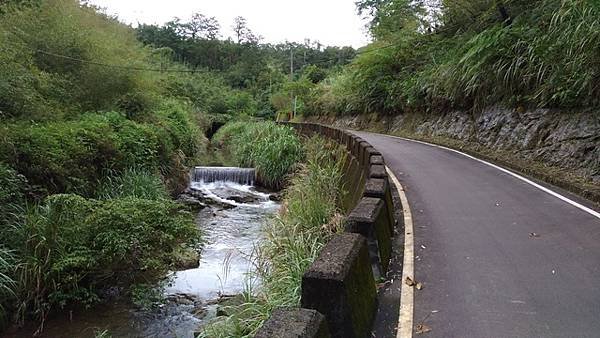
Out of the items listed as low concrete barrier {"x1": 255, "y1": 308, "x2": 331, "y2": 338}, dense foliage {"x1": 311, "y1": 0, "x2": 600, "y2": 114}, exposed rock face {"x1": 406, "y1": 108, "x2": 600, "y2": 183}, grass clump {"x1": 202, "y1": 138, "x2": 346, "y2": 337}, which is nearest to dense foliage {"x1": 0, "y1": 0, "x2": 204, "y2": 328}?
grass clump {"x1": 202, "y1": 138, "x2": 346, "y2": 337}

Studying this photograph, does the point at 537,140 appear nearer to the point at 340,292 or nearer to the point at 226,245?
the point at 226,245

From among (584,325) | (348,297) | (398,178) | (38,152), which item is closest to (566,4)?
(398,178)

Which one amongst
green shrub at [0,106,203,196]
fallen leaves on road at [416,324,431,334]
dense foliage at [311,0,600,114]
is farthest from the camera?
dense foliage at [311,0,600,114]

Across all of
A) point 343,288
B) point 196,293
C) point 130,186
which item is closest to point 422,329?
point 343,288

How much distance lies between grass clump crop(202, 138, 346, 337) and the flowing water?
2.04 feet

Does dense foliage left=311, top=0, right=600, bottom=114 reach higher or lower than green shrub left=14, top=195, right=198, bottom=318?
higher

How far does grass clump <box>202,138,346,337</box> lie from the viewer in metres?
5.16

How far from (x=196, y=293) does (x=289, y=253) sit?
11.7ft

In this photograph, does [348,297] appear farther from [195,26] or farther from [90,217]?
[195,26]

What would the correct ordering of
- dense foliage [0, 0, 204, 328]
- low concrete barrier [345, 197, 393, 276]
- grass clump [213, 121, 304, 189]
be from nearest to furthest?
low concrete barrier [345, 197, 393, 276] → dense foliage [0, 0, 204, 328] → grass clump [213, 121, 304, 189]

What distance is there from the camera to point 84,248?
8305mm

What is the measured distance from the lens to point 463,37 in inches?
838

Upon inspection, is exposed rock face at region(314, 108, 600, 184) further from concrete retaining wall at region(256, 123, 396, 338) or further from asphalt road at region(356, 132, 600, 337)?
concrete retaining wall at region(256, 123, 396, 338)

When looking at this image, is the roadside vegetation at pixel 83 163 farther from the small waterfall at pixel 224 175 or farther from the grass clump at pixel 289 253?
the grass clump at pixel 289 253
